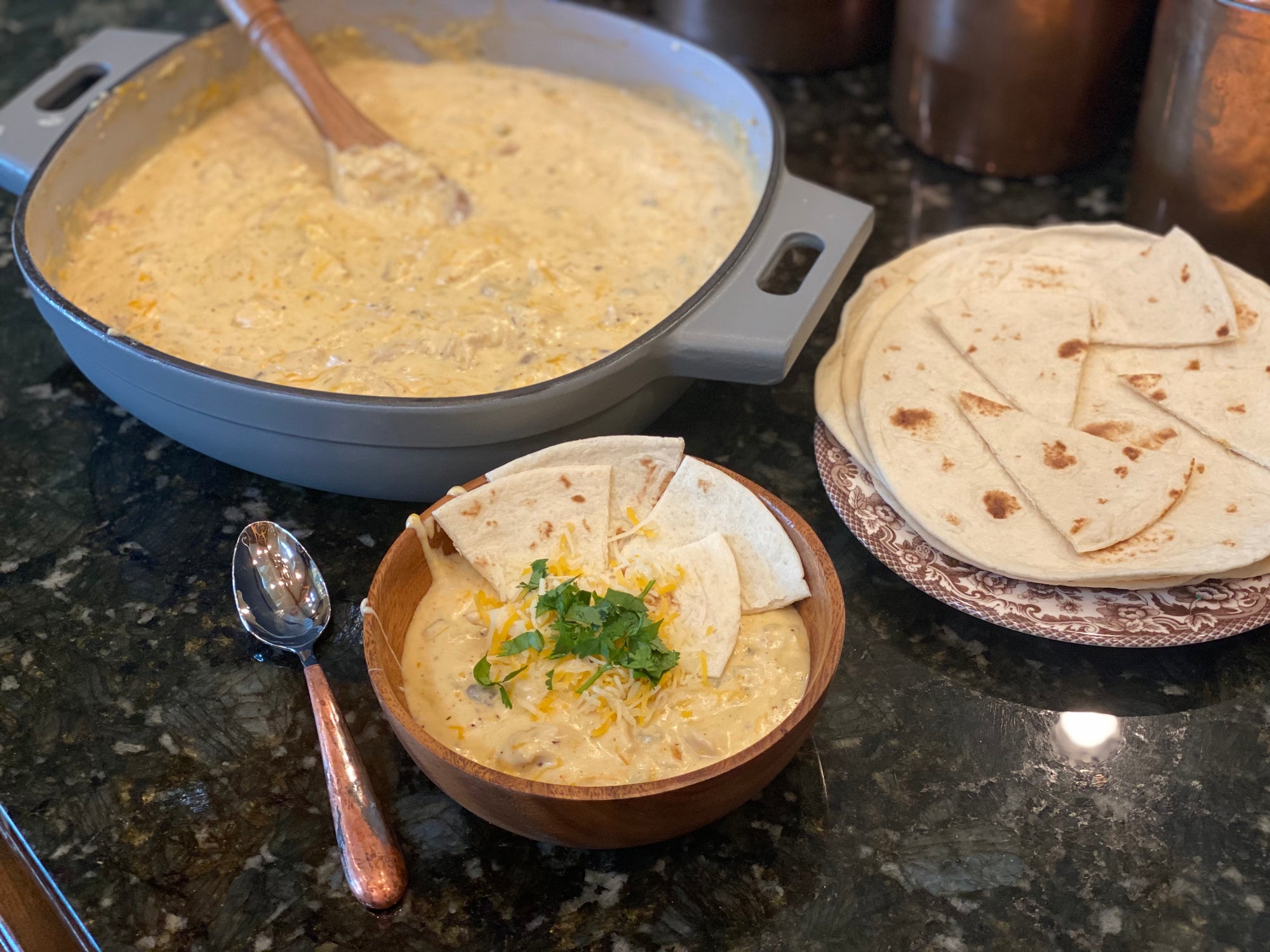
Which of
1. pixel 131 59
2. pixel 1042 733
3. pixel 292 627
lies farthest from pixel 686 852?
pixel 131 59

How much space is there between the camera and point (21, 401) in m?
1.86

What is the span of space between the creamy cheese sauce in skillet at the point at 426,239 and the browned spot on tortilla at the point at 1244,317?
0.77m

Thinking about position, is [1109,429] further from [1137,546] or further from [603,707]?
[603,707]

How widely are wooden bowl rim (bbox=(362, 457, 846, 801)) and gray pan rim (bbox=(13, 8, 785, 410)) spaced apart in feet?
0.60

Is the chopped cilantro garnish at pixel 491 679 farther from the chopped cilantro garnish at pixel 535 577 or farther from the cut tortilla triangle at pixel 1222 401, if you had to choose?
the cut tortilla triangle at pixel 1222 401

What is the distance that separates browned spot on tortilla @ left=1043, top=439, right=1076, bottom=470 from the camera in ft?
4.77

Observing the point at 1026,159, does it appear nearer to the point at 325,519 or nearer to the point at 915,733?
the point at 915,733

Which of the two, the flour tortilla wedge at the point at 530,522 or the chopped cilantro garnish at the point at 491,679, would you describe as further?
the flour tortilla wedge at the point at 530,522

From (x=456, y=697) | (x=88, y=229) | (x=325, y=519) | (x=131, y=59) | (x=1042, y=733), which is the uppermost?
(x=131, y=59)

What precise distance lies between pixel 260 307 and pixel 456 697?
2.77ft

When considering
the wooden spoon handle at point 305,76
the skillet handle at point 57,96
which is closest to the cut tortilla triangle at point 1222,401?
the wooden spoon handle at point 305,76

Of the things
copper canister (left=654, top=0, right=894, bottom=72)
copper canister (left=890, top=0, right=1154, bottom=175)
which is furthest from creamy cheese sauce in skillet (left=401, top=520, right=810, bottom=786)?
copper canister (left=654, top=0, right=894, bottom=72)

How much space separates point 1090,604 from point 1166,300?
57 cm

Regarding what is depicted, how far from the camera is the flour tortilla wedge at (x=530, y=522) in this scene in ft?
4.37
